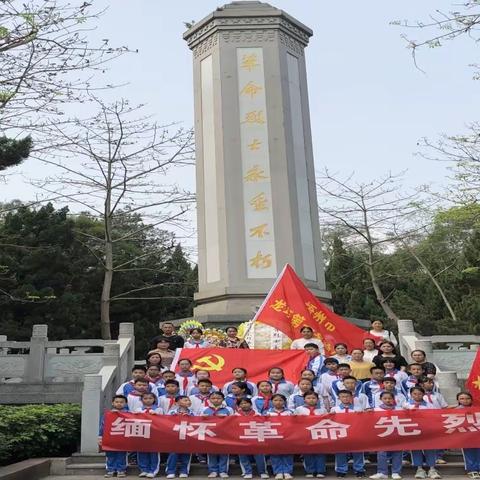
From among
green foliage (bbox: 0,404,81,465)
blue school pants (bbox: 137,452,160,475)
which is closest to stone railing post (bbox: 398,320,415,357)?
blue school pants (bbox: 137,452,160,475)

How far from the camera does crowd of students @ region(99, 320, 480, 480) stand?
241 inches

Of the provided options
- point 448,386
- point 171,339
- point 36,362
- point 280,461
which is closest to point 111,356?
point 171,339

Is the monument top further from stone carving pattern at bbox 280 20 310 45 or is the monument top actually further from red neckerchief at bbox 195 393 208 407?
red neckerchief at bbox 195 393 208 407

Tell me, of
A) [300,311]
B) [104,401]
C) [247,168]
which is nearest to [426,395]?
[300,311]

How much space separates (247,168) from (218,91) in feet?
6.19

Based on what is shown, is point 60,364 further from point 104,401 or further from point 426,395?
point 426,395

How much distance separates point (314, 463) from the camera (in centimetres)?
618

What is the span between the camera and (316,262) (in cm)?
1256

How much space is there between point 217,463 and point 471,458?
8.70 ft

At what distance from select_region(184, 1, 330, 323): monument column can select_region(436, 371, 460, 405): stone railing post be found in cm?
438

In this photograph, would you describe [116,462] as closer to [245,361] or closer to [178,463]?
[178,463]

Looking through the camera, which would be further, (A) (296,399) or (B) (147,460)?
(A) (296,399)

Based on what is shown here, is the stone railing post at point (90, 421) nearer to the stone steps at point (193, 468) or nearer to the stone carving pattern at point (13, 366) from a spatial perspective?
the stone steps at point (193, 468)

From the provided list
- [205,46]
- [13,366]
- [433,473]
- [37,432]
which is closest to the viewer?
[433,473]
